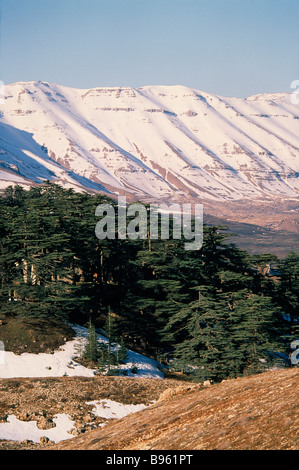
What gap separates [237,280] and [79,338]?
20.3 meters

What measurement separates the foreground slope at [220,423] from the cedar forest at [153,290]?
2300 cm

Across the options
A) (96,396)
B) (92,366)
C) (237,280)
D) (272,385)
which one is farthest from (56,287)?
(272,385)

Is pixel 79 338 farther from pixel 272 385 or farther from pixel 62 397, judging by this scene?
pixel 272 385

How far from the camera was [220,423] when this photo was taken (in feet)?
45.8

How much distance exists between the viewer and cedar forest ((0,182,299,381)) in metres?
42.8

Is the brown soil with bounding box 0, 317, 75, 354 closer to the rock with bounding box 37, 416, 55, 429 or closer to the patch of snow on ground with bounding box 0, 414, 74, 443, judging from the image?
the rock with bounding box 37, 416, 55, 429

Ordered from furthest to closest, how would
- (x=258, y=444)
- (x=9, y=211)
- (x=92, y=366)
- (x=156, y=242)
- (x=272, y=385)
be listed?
(x=156, y=242) → (x=9, y=211) → (x=92, y=366) → (x=272, y=385) → (x=258, y=444)

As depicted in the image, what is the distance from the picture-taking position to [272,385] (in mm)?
16609

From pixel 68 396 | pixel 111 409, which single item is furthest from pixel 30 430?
pixel 111 409

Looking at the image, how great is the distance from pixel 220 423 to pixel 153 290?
143 feet

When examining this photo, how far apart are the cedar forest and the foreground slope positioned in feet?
75.4

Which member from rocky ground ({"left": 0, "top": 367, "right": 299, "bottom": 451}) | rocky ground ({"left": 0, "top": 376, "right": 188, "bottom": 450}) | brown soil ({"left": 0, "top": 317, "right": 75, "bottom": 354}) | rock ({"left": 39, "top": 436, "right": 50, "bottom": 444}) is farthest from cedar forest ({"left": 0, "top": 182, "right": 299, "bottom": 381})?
rock ({"left": 39, "top": 436, "right": 50, "bottom": 444})

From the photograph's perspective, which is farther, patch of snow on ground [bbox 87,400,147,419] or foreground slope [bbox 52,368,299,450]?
patch of snow on ground [bbox 87,400,147,419]
